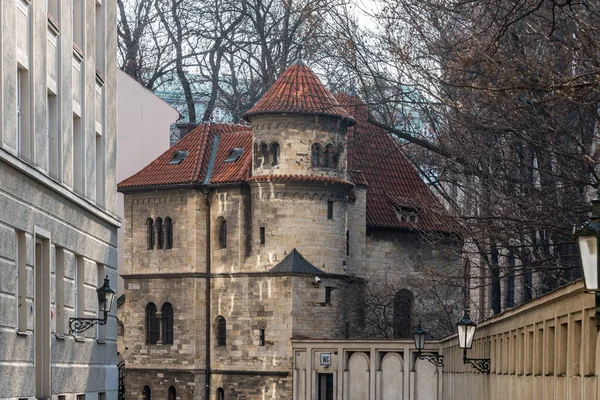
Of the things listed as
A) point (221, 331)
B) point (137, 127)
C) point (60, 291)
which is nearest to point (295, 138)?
point (221, 331)

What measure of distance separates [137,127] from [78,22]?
3568 centimetres

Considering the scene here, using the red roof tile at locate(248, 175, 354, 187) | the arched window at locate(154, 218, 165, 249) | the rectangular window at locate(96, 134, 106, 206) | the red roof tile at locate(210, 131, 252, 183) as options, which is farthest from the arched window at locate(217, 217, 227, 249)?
the rectangular window at locate(96, 134, 106, 206)

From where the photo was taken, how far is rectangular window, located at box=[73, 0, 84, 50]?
2606cm

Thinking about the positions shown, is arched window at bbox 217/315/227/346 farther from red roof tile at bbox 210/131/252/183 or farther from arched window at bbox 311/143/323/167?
arched window at bbox 311/143/323/167

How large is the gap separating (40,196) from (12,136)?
6.31 feet

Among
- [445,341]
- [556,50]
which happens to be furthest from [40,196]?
[445,341]

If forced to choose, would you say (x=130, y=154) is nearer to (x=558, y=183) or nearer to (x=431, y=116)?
(x=431, y=116)

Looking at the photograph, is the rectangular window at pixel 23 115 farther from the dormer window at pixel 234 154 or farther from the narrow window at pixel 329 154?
the dormer window at pixel 234 154

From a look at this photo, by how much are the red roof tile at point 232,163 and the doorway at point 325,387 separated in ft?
25.6

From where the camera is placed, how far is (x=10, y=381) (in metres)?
19.7

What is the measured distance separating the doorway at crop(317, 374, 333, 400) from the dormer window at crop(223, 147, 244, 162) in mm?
9020

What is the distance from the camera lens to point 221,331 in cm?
5788

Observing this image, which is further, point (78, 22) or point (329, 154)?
Answer: point (329, 154)

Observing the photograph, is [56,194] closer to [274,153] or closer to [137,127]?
[274,153]
